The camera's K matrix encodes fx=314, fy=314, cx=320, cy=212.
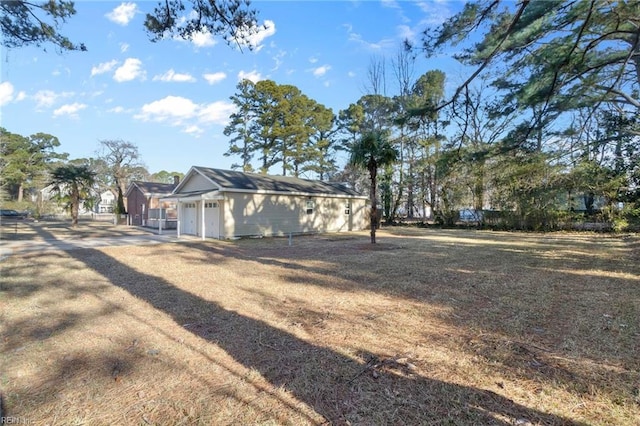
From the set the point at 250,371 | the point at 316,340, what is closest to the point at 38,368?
the point at 250,371

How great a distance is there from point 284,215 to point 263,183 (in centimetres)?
221

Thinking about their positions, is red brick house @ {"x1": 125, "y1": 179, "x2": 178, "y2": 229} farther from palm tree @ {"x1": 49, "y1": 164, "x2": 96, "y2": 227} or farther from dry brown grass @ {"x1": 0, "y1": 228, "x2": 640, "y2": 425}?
dry brown grass @ {"x1": 0, "y1": 228, "x2": 640, "y2": 425}

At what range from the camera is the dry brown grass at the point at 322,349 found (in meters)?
2.37

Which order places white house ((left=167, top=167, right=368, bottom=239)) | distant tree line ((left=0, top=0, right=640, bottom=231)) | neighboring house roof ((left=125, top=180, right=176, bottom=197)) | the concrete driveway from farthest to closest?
neighboring house roof ((left=125, top=180, right=176, bottom=197))
white house ((left=167, top=167, right=368, bottom=239))
the concrete driveway
distant tree line ((left=0, top=0, right=640, bottom=231))

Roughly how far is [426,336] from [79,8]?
24.9ft

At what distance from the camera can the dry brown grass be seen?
2367 mm

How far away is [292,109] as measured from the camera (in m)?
30.3

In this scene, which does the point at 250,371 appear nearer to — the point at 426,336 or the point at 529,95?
the point at 426,336

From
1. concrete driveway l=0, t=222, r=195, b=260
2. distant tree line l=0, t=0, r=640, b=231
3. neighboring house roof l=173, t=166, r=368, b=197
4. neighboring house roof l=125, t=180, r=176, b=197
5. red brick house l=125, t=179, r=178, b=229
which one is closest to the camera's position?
distant tree line l=0, t=0, r=640, b=231

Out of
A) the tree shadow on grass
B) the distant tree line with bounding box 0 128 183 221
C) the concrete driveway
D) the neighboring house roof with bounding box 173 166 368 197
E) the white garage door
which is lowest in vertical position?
the tree shadow on grass

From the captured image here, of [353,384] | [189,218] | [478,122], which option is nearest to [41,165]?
[189,218]

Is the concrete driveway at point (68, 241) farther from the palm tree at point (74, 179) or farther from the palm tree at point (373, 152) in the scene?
the palm tree at point (373, 152)

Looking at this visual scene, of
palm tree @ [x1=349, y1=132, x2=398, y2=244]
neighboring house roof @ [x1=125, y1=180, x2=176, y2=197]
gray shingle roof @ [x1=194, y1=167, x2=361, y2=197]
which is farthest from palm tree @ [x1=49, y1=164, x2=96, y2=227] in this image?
palm tree @ [x1=349, y1=132, x2=398, y2=244]

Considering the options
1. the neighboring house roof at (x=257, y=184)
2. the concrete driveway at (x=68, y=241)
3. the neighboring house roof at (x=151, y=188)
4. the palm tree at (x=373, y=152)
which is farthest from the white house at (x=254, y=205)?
the neighboring house roof at (x=151, y=188)
